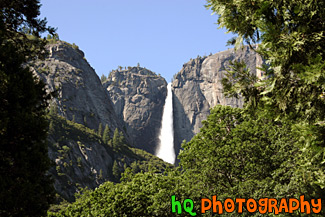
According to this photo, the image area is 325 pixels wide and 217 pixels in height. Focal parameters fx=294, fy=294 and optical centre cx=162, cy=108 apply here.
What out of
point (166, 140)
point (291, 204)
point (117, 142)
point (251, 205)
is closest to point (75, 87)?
point (117, 142)

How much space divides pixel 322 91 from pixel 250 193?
12.1 metres

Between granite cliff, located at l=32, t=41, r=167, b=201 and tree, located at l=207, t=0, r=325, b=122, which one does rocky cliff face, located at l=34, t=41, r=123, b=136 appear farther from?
tree, located at l=207, t=0, r=325, b=122

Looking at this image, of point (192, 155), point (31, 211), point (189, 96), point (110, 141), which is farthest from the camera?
point (189, 96)

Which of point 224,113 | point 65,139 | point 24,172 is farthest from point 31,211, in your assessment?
point 65,139

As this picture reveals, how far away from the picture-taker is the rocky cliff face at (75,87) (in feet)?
519

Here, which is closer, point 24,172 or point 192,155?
point 24,172

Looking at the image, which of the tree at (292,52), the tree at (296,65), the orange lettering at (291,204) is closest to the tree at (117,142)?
the orange lettering at (291,204)

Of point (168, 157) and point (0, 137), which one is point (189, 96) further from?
point (0, 137)

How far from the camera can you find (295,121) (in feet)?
27.1

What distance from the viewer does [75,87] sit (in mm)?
167000

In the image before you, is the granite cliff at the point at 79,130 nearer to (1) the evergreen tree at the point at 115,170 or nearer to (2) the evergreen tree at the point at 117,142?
(1) the evergreen tree at the point at 115,170

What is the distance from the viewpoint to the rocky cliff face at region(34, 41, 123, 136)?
519 feet

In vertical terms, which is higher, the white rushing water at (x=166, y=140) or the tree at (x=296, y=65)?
the white rushing water at (x=166, y=140)

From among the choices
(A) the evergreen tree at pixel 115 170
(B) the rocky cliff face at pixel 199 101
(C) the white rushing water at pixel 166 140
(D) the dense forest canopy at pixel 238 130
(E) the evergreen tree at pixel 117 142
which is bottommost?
(D) the dense forest canopy at pixel 238 130
